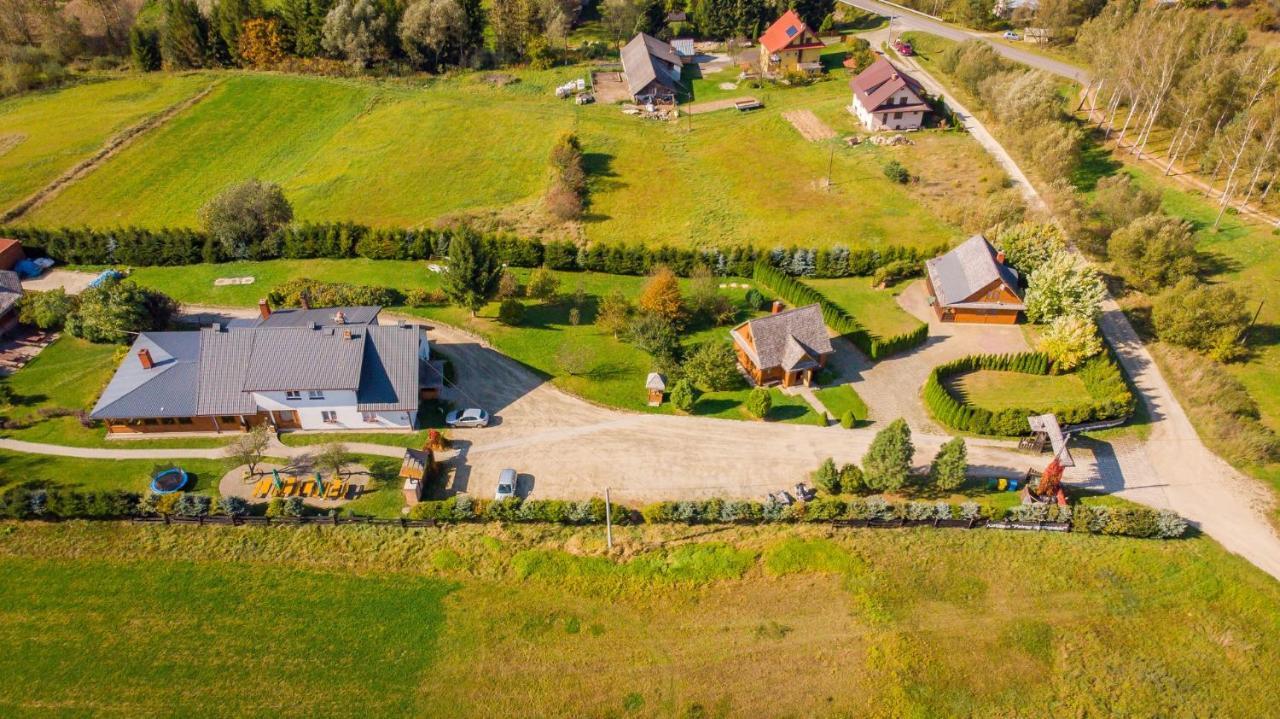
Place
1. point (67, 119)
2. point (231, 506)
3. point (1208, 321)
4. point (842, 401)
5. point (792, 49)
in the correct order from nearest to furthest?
point (231, 506), point (842, 401), point (1208, 321), point (67, 119), point (792, 49)

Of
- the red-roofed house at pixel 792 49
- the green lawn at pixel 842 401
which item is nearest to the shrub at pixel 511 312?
the green lawn at pixel 842 401

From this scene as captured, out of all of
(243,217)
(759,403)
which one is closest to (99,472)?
(243,217)

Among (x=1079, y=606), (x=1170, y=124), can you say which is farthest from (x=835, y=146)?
(x=1079, y=606)

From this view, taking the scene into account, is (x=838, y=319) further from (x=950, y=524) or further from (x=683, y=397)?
(x=950, y=524)

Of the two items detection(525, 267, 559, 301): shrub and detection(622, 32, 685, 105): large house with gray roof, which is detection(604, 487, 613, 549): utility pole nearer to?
detection(525, 267, 559, 301): shrub

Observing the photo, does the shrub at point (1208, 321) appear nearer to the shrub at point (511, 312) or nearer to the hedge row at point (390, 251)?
the hedge row at point (390, 251)

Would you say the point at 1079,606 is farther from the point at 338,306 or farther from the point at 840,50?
the point at 840,50

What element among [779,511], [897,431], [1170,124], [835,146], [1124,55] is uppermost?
[1124,55]
